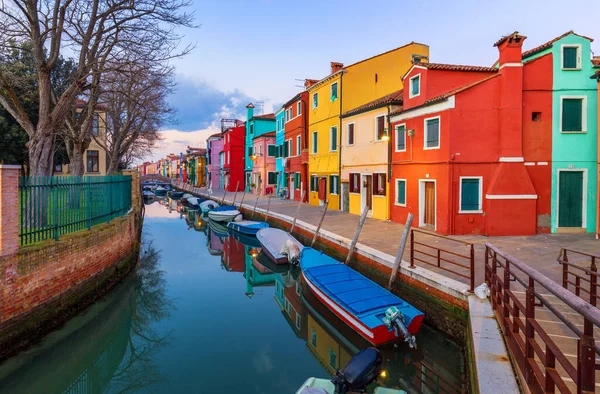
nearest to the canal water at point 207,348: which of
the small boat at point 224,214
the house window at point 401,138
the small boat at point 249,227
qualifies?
the small boat at point 249,227

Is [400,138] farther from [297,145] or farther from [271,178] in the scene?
[271,178]

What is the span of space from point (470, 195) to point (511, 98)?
3.84 metres

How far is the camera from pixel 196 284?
43.5 feet

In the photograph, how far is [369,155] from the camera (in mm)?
19703

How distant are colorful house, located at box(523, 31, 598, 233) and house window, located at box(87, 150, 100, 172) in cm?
3862

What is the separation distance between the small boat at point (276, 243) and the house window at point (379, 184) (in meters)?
5.45

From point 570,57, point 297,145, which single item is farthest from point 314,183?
point 570,57

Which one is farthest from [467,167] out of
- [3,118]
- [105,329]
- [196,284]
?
[3,118]

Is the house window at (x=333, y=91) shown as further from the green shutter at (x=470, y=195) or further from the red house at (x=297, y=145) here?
the green shutter at (x=470, y=195)

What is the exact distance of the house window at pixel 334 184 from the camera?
23.8m

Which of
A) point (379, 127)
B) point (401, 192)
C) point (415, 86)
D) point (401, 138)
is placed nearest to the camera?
point (415, 86)

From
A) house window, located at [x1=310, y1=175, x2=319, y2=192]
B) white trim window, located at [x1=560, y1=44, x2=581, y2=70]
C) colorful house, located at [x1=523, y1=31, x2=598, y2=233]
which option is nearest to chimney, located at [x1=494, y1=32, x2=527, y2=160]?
colorful house, located at [x1=523, y1=31, x2=598, y2=233]

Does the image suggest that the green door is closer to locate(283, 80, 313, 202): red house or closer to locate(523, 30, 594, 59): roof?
locate(523, 30, 594, 59): roof

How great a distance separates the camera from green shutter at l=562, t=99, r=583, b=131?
13594mm
